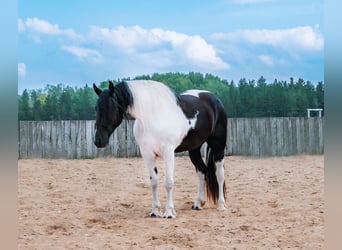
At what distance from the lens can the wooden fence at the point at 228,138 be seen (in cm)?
353

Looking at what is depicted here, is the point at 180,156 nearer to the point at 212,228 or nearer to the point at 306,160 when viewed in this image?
the point at 306,160

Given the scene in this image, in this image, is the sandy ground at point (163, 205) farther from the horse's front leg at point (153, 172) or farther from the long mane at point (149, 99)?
the long mane at point (149, 99)

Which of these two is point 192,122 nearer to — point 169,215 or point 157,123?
point 157,123

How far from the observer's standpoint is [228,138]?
4.01m

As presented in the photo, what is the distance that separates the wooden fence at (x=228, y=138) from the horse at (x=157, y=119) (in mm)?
831

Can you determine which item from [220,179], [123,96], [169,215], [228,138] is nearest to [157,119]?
[123,96]

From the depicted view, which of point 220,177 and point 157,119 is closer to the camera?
point 157,119

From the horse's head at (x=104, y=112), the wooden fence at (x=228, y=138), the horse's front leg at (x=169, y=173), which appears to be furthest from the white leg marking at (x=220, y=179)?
the horse's head at (x=104, y=112)

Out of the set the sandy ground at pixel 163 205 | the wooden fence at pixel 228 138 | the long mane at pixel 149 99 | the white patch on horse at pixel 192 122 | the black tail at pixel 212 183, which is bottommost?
the sandy ground at pixel 163 205

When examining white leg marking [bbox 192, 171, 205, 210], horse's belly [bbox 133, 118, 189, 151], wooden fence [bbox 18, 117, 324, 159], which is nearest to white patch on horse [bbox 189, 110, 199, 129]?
horse's belly [bbox 133, 118, 189, 151]

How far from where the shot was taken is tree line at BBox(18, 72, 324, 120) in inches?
112

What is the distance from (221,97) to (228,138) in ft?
3.18
